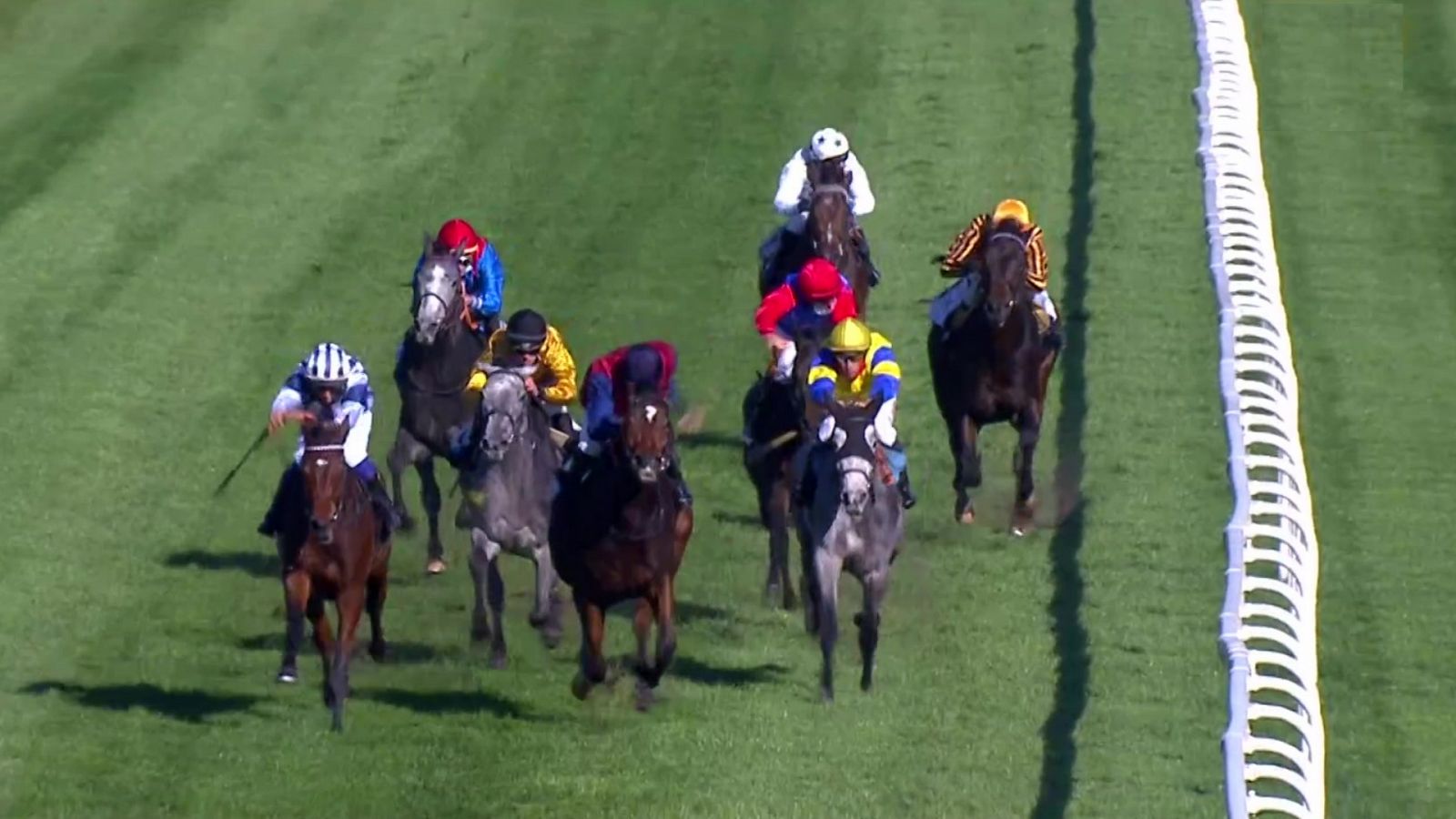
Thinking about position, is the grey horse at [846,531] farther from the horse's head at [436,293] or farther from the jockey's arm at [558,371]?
the horse's head at [436,293]

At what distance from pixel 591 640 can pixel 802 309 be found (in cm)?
268

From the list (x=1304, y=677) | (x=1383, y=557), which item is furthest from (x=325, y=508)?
(x=1383, y=557)

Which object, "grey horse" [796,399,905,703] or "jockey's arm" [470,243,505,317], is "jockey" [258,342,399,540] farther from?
"jockey's arm" [470,243,505,317]

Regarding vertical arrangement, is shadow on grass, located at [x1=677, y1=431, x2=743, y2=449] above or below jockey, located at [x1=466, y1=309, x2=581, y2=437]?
above

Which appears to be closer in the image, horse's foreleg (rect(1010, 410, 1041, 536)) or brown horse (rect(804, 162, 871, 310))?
horse's foreleg (rect(1010, 410, 1041, 536))

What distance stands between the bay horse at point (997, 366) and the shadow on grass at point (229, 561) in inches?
153

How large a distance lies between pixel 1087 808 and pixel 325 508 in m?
3.58

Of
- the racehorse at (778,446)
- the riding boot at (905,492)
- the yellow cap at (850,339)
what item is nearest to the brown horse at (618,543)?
the yellow cap at (850,339)

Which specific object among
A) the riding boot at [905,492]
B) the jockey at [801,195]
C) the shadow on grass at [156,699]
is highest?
the jockey at [801,195]

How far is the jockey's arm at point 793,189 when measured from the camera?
57.7 ft

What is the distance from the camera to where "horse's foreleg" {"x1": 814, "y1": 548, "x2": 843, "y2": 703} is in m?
13.7

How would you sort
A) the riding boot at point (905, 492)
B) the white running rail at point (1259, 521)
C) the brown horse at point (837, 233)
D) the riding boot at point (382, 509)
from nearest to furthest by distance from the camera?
the white running rail at point (1259, 521)
the riding boot at point (382, 509)
the riding boot at point (905, 492)
the brown horse at point (837, 233)

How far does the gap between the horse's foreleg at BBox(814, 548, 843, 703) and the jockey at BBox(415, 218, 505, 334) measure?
3.17 m

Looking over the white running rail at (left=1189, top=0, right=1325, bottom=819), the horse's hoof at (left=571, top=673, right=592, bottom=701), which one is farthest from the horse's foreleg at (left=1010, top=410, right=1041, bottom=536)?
the horse's hoof at (left=571, top=673, right=592, bottom=701)
